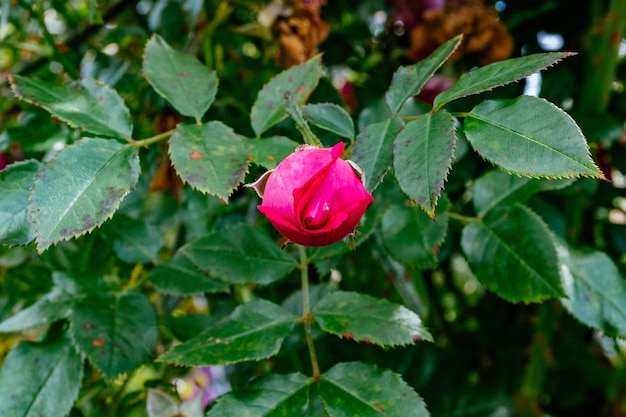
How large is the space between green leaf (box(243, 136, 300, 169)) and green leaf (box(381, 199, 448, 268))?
18cm

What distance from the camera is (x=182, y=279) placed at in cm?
65

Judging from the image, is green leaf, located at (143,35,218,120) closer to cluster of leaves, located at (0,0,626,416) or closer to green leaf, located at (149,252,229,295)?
cluster of leaves, located at (0,0,626,416)

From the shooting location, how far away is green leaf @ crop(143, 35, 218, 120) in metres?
0.56

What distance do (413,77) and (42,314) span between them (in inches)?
17.3

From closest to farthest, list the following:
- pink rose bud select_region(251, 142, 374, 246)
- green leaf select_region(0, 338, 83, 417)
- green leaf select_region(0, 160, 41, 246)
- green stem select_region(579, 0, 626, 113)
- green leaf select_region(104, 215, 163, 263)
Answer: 1. pink rose bud select_region(251, 142, 374, 246)
2. green leaf select_region(0, 160, 41, 246)
3. green leaf select_region(0, 338, 83, 417)
4. green leaf select_region(104, 215, 163, 263)
5. green stem select_region(579, 0, 626, 113)

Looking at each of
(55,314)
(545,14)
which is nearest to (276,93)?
(55,314)

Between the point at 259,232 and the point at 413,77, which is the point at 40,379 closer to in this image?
the point at 259,232

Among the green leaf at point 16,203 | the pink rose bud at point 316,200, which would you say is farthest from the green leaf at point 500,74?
the green leaf at point 16,203

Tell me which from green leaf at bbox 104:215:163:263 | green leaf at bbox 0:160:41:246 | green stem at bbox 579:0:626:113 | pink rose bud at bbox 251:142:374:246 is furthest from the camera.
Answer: green stem at bbox 579:0:626:113

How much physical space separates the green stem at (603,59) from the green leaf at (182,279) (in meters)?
0.62

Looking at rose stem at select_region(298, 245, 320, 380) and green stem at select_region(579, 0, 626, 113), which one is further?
green stem at select_region(579, 0, 626, 113)

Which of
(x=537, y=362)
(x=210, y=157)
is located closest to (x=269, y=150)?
(x=210, y=157)

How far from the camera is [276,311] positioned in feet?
1.83

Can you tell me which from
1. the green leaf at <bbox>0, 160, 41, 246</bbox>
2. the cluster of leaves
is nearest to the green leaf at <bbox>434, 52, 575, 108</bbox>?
the cluster of leaves
